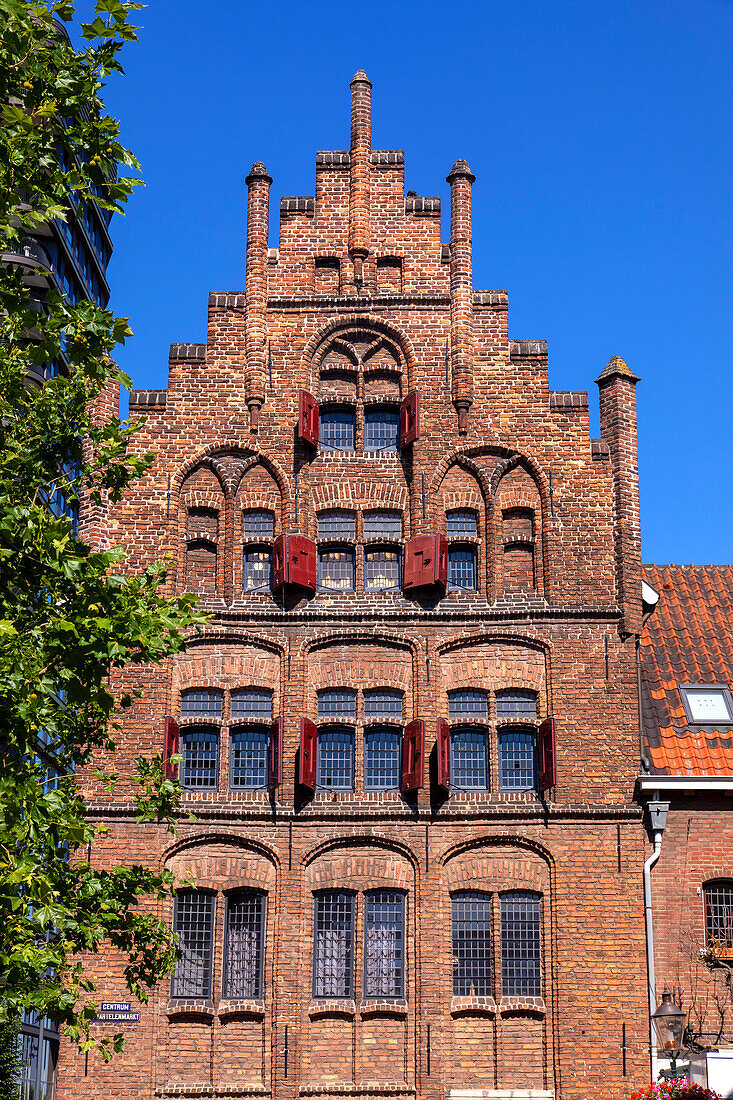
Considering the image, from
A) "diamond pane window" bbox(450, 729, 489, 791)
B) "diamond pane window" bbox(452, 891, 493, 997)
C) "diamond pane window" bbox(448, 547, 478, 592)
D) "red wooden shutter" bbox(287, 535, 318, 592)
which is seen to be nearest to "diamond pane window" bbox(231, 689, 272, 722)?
"red wooden shutter" bbox(287, 535, 318, 592)

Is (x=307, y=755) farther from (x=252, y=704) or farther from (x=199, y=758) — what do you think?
(x=199, y=758)

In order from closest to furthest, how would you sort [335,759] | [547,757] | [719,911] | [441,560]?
[547,757] < [719,911] < [335,759] < [441,560]

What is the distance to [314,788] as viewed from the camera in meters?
27.0

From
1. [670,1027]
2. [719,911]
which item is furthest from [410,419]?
[670,1027]

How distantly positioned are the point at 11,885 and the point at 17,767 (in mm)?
1717

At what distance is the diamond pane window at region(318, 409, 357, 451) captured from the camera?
2912 centimetres

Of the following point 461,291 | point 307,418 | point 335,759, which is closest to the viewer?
point 335,759

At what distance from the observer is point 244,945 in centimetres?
2639

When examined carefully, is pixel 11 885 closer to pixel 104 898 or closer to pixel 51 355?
pixel 104 898

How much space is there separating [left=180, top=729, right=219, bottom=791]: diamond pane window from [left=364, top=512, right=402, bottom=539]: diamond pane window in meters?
4.83

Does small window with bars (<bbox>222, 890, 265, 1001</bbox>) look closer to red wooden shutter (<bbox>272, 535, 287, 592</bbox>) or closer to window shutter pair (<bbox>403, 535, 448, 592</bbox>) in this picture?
red wooden shutter (<bbox>272, 535, 287, 592</bbox>)

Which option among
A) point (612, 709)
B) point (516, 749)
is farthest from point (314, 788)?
point (612, 709)

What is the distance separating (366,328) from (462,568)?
5.27 metres

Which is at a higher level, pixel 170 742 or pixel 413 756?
pixel 170 742
